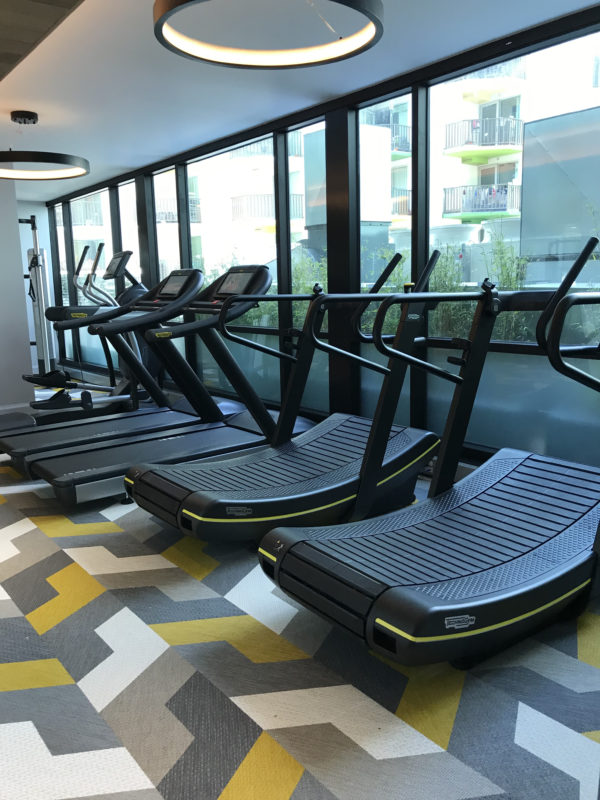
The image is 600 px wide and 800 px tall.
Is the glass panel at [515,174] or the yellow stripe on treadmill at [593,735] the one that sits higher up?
the glass panel at [515,174]

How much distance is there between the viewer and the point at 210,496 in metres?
3.26

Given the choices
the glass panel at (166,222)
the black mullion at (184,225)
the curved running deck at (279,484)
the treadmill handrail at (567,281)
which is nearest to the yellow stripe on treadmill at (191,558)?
the curved running deck at (279,484)

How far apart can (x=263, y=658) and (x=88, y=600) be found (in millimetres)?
927

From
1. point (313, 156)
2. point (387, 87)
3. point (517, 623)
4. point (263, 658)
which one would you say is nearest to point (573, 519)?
point (517, 623)

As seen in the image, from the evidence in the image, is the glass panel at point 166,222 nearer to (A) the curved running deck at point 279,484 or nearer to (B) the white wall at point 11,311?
(B) the white wall at point 11,311

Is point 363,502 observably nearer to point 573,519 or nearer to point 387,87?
point 573,519

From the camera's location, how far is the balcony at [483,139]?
14.1 ft

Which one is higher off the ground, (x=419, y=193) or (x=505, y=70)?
(x=505, y=70)

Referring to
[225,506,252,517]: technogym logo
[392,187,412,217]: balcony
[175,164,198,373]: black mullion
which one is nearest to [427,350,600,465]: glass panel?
[392,187,412,217]: balcony

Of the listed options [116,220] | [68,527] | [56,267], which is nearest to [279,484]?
[68,527]

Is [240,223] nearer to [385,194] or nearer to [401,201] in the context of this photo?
[385,194]

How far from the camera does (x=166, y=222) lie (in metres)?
8.01

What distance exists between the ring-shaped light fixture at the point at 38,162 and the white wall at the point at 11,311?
48 cm

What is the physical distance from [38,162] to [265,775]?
18.8 ft
